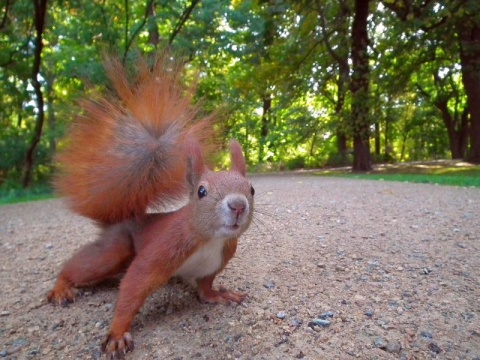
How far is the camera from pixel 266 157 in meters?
12.4

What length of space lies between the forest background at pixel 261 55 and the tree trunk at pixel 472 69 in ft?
0.08

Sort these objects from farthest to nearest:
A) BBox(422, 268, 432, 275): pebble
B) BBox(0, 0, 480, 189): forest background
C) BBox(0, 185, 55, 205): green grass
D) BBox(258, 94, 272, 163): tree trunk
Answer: BBox(258, 94, 272, 163): tree trunk → BBox(0, 0, 480, 189): forest background → BBox(0, 185, 55, 205): green grass → BBox(422, 268, 432, 275): pebble

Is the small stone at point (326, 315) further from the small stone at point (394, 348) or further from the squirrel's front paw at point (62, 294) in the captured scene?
the squirrel's front paw at point (62, 294)

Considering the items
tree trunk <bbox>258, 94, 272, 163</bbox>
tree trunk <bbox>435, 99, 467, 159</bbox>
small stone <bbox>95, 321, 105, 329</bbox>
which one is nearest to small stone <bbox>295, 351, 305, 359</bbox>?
small stone <bbox>95, 321, 105, 329</bbox>

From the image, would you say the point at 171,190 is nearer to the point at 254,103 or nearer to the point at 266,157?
the point at 254,103

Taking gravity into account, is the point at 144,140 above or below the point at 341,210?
above

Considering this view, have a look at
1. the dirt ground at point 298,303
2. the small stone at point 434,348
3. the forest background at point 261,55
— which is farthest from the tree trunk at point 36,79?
the small stone at point 434,348

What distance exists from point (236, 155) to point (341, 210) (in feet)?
7.43

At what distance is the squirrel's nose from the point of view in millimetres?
1344

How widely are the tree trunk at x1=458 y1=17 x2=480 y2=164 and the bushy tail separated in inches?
313

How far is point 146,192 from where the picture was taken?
5.61 ft

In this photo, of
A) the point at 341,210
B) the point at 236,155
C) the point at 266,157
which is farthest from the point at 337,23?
the point at 236,155

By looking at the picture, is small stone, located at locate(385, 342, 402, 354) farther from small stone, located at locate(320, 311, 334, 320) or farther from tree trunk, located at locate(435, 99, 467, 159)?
tree trunk, located at locate(435, 99, 467, 159)

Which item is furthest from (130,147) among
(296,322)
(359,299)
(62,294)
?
(359,299)
